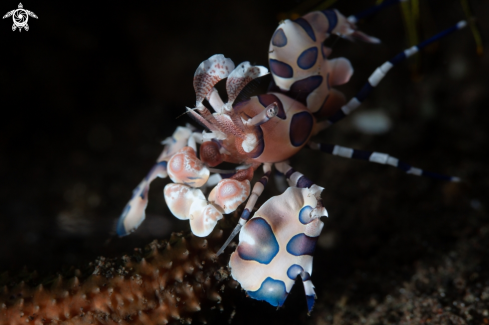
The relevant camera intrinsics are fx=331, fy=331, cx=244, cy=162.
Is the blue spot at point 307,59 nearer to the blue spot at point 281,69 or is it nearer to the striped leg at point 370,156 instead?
the blue spot at point 281,69

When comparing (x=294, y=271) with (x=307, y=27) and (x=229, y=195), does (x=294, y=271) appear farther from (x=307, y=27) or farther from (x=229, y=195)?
(x=307, y=27)

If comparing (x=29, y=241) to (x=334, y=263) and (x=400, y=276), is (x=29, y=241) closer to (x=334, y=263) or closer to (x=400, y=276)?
(x=334, y=263)

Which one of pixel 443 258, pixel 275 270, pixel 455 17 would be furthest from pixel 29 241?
pixel 455 17

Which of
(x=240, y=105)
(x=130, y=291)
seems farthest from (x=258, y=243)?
(x=240, y=105)

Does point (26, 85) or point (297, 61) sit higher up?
point (26, 85)

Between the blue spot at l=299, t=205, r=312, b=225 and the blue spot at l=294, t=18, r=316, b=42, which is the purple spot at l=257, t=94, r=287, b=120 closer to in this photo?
the blue spot at l=294, t=18, r=316, b=42

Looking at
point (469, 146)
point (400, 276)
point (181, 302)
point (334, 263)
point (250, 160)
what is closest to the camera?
point (181, 302)

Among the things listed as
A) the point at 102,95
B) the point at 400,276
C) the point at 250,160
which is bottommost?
the point at 400,276
